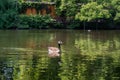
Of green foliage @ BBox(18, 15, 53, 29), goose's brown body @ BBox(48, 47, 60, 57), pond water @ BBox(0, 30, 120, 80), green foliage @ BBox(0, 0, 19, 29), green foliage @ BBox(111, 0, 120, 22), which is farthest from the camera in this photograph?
green foliage @ BBox(18, 15, 53, 29)

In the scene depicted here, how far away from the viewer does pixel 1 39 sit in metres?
49.6

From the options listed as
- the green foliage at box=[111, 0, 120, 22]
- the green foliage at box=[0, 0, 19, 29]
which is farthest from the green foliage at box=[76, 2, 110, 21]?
the green foliage at box=[0, 0, 19, 29]

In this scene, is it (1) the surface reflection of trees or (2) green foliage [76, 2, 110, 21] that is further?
(2) green foliage [76, 2, 110, 21]

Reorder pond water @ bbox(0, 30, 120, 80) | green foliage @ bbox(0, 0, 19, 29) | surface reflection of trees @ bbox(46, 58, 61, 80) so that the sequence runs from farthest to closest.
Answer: green foliage @ bbox(0, 0, 19, 29)
pond water @ bbox(0, 30, 120, 80)
surface reflection of trees @ bbox(46, 58, 61, 80)

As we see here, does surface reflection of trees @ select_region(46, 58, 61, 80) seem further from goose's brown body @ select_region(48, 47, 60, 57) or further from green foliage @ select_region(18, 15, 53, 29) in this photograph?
green foliage @ select_region(18, 15, 53, 29)

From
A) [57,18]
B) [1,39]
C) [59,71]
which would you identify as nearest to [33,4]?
[57,18]

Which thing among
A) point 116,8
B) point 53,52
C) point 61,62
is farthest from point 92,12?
point 61,62

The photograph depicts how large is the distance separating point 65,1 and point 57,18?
157 inches

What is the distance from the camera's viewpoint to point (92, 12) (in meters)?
68.4

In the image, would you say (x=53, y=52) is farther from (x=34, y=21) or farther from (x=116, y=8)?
(x=116, y=8)

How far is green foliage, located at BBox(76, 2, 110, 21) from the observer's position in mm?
68075

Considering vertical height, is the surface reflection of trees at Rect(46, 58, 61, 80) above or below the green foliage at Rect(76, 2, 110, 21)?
above

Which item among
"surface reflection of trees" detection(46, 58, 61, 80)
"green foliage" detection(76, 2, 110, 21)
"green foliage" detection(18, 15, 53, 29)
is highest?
"surface reflection of trees" detection(46, 58, 61, 80)

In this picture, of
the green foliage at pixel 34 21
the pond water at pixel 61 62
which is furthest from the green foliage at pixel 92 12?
the pond water at pixel 61 62
